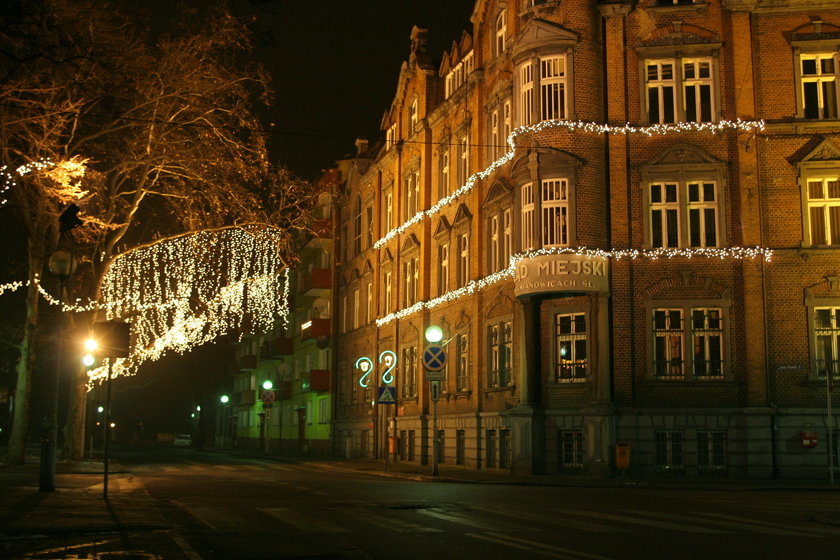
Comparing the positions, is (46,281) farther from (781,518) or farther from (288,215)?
(781,518)

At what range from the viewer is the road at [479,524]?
10938mm

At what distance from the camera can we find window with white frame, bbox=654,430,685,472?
1118 inches

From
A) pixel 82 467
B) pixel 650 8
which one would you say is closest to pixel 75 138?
pixel 82 467

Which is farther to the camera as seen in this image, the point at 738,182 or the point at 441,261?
the point at 441,261

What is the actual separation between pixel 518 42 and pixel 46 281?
22.0 m

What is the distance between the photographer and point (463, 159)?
37125mm

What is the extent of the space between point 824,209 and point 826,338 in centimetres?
368

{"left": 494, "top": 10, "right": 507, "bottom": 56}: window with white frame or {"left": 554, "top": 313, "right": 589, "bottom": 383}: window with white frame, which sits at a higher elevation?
{"left": 494, "top": 10, "right": 507, "bottom": 56}: window with white frame

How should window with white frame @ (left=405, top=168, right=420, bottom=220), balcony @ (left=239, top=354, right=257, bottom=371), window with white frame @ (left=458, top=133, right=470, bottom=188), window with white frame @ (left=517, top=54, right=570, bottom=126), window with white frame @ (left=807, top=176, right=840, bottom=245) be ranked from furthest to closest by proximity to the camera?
balcony @ (left=239, top=354, right=257, bottom=371) < window with white frame @ (left=405, top=168, right=420, bottom=220) < window with white frame @ (left=458, top=133, right=470, bottom=188) < window with white frame @ (left=517, top=54, right=570, bottom=126) < window with white frame @ (left=807, top=176, right=840, bottom=245)

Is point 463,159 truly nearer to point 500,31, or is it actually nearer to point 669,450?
point 500,31

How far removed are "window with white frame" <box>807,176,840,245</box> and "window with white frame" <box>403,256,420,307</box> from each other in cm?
1693

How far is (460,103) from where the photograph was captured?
37.6m

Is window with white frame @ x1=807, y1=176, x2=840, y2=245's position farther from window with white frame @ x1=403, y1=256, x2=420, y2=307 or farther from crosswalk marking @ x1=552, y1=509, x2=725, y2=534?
window with white frame @ x1=403, y1=256, x2=420, y2=307

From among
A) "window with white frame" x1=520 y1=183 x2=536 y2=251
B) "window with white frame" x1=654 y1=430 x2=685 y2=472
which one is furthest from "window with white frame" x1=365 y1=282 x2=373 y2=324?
"window with white frame" x1=654 y1=430 x2=685 y2=472
